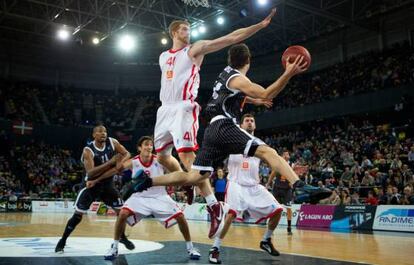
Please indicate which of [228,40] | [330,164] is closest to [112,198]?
[228,40]

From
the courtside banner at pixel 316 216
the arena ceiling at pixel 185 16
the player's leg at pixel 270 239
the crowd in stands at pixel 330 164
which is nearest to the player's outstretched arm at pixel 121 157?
the player's leg at pixel 270 239

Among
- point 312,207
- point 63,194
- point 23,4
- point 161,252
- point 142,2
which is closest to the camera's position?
point 161,252

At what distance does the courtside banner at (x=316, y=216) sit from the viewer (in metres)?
13.5

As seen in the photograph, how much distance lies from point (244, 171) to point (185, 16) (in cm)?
1759

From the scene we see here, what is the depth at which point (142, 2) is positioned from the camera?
2211 centimetres

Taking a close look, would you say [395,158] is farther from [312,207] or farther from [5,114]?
[5,114]

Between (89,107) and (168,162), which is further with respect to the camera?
(89,107)

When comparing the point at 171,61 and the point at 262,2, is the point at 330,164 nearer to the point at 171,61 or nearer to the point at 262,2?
the point at 262,2

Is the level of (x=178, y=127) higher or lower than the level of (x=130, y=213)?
higher

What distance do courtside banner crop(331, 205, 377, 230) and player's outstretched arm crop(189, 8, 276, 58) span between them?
29.2 ft

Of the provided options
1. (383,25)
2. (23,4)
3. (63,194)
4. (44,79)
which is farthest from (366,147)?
(44,79)

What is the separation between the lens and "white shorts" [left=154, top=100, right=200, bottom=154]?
17.6 feet

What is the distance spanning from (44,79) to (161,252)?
A: 2907 centimetres

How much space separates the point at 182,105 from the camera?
548cm
